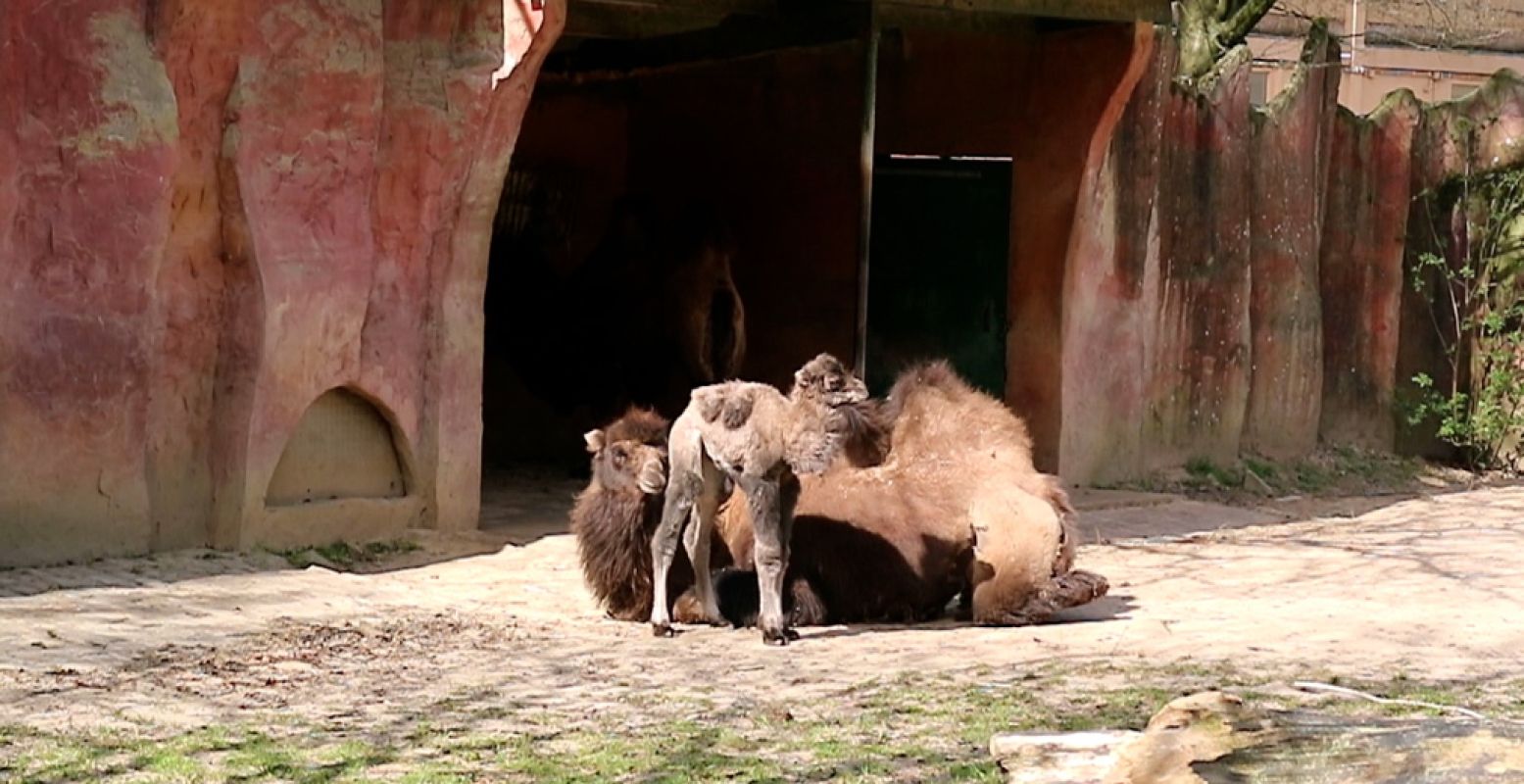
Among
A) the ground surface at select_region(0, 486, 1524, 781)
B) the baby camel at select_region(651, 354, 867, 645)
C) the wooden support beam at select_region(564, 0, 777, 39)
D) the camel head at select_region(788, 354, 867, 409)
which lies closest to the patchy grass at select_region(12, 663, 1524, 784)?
the ground surface at select_region(0, 486, 1524, 781)

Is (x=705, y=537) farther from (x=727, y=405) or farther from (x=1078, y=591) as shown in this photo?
(x=1078, y=591)

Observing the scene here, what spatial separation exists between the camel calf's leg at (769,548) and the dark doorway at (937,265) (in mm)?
6013

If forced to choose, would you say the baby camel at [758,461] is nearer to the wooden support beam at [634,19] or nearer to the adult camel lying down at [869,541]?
the adult camel lying down at [869,541]

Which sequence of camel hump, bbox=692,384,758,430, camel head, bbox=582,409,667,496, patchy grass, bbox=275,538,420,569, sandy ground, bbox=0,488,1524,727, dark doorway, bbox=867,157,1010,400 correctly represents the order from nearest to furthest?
sandy ground, bbox=0,488,1524,727 < camel hump, bbox=692,384,758,430 < camel head, bbox=582,409,667,496 < patchy grass, bbox=275,538,420,569 < dark doorway, bbox=867,157,1010,400

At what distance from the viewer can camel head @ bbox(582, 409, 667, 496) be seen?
8.39 metres

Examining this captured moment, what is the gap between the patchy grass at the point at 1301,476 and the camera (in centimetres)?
1426

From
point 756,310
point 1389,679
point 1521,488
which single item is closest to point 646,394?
point 756,310

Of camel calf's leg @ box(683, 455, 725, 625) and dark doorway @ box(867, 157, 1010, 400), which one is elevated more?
dark doorway @ box(867, 157, 1010, 400)

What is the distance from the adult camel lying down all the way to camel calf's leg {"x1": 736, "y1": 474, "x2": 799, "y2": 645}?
1.08 ft

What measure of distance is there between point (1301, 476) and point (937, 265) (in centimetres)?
293

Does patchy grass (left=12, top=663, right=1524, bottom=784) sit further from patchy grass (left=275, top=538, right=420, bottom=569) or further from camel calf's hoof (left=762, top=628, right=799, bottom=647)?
patchy grass (left=275, top=538, right=420, bottom=569)

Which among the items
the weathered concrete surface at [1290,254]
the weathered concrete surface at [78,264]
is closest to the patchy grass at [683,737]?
the weathered concrete surface at [78,264]

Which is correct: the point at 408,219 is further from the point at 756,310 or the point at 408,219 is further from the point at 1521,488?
the point at 1521,488

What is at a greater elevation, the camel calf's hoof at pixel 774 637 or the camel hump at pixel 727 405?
the camel hump at pixel 727 405
